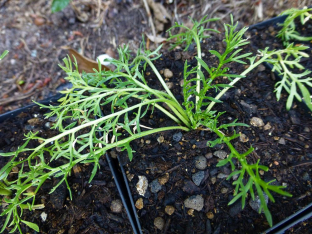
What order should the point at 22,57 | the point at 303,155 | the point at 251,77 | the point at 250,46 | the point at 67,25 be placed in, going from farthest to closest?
the point at 67,25
the point at 22,57
the point at 250,46
the point at 251,77
the point at 303,155

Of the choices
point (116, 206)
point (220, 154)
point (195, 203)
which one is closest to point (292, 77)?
point (220, 154)

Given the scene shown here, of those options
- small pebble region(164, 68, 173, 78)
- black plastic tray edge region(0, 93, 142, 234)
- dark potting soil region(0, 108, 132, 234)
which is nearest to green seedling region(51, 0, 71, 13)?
small pebble region(164, 68, 173, 78)

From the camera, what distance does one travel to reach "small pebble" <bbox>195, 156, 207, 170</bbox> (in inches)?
40.0

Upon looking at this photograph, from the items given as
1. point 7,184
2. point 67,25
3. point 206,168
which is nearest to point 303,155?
point 206,168

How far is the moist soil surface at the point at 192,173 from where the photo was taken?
0.95m

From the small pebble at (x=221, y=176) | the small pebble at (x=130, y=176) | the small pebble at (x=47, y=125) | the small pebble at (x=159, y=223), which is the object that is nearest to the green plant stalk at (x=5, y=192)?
the small pebble at (x=47, y=125)

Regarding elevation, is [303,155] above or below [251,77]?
below

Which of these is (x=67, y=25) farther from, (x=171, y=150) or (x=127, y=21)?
(x=171, y=150)

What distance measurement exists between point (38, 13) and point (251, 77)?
5.70ft

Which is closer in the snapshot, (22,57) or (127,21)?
(22,57)

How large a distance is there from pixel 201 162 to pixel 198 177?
7 centimetres

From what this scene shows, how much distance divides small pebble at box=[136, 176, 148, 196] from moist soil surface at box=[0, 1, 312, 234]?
17 mm

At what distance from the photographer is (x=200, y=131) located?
108 centimetres

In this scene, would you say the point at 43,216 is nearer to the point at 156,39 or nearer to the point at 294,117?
the point at 294,117
